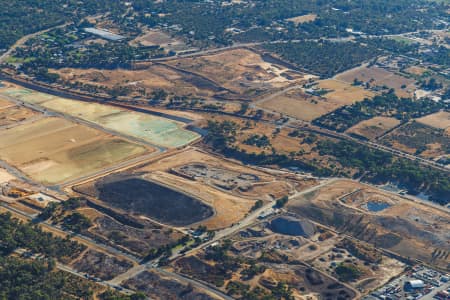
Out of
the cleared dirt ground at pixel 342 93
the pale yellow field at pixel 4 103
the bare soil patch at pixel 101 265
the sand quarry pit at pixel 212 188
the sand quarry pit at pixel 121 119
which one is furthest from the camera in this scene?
the cleared dirt ground at pixel 342 93

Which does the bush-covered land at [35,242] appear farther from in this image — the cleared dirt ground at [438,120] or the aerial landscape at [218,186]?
the cleared dirt ground at [438,120]

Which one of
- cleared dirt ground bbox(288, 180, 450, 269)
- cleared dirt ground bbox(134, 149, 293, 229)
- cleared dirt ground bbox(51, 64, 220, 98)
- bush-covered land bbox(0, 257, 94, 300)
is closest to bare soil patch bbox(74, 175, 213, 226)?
cleared dirt ground bbox(134, 149, 293, 229)

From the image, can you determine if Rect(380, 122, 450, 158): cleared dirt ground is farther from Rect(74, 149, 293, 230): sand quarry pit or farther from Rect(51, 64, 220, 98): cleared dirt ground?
Rect(51, 64, 220, 98): cleared dirt ground

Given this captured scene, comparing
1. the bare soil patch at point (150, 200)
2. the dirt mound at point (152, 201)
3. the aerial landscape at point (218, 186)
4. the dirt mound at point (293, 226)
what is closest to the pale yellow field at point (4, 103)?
the aerial landscape at point (218, 186)

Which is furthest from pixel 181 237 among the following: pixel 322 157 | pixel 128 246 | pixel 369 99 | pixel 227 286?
pixel 369 99

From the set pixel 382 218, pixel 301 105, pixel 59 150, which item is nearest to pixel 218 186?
pixel 382 218

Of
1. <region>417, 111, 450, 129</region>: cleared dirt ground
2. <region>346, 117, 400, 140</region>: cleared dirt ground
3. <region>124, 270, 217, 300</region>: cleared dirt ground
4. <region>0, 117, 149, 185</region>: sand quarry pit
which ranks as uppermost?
<region>0, 117, 149, 185</region>: sand quarry pit
